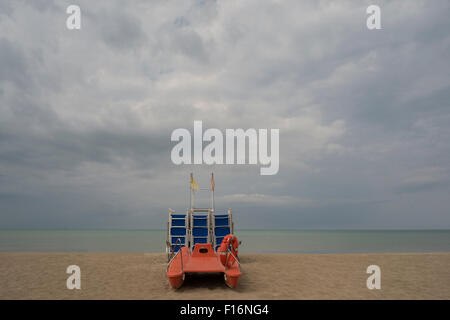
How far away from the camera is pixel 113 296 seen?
7.82 metres

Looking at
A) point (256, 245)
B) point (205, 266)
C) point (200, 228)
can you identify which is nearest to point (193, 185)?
point (200, 228)

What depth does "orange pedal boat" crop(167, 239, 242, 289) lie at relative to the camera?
8.20m

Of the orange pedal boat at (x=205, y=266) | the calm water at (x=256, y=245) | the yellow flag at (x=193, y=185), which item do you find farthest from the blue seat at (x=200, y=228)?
the calm water at (x=256, y=245)

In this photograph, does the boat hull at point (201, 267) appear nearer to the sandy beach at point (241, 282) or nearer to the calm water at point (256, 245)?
the sandy beach at point (241, 282)

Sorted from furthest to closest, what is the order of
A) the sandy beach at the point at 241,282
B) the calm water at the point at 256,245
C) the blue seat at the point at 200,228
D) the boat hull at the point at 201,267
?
the calm water at the point at 256,245 < the blue seat at the point at 200,228 < the boat hull at the point at 201,267 < the sandy beach at the point at 241,282

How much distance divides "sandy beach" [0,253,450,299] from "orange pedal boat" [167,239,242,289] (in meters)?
0.36

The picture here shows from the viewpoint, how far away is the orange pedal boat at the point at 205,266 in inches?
323

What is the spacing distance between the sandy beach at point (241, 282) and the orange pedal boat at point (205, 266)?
36 centimetres

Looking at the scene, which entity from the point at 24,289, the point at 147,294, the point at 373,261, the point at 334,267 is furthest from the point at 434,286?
the point at 24,289

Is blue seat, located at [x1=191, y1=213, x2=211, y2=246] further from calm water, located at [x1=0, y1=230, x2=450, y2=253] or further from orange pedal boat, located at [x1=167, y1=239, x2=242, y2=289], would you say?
calm water, located at [x1=0, y1=230, x2=450, y2=253]

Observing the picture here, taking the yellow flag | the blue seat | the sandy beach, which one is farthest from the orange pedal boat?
the yellow flag

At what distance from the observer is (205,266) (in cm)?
871

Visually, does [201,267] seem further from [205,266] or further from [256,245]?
[256,245]

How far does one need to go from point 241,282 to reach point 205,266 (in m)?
1.55
